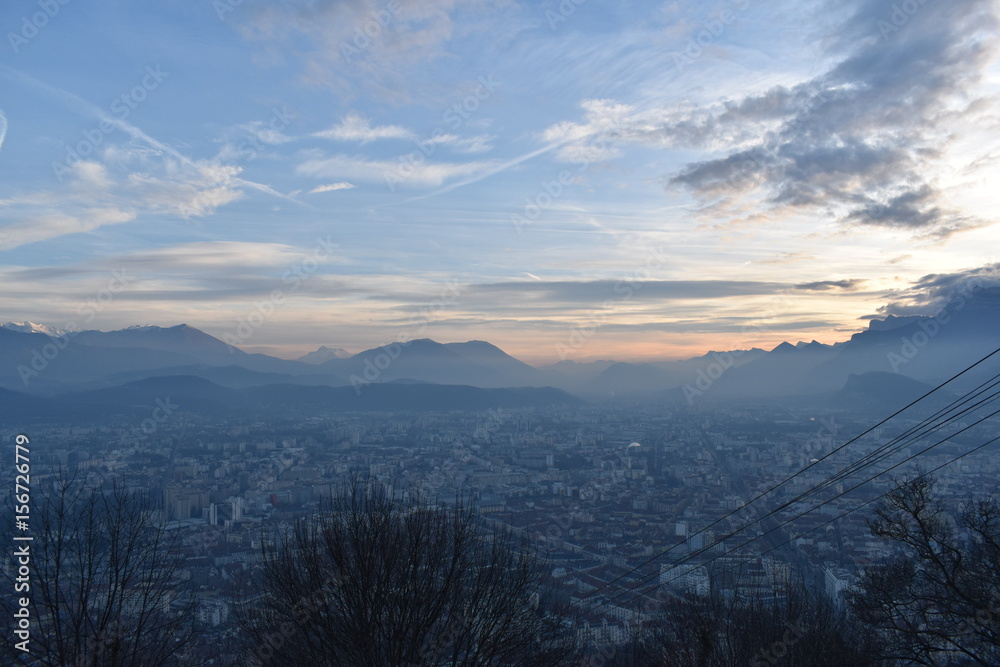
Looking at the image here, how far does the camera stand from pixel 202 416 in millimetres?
56250

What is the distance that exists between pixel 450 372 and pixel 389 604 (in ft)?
440

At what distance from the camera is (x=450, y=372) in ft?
456

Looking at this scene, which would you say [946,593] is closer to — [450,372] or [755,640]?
[755,640]

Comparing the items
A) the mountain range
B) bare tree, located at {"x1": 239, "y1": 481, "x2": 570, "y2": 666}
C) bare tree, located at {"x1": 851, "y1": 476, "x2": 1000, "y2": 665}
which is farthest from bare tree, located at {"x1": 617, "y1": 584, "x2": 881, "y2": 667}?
the mountain range

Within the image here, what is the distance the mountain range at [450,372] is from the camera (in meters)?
69.4

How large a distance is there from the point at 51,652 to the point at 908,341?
104 metres

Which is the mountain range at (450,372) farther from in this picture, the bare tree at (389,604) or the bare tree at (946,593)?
the bare tree at (946,593)

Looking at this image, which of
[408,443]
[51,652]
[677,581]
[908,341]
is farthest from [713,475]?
[908,341]

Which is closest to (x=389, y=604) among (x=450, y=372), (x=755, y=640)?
(x=755, y=640)

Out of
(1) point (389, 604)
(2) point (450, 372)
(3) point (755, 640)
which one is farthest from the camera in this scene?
(2) point (450, 372)

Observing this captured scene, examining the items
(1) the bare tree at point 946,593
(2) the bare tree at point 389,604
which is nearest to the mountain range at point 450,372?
(2) the bare tree at point 389,604

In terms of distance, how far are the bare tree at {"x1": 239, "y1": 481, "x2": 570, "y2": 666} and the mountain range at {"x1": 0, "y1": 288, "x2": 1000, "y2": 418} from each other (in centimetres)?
4782

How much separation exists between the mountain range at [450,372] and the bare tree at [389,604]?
157 ft

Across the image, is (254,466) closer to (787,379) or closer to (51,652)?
(51,652)
